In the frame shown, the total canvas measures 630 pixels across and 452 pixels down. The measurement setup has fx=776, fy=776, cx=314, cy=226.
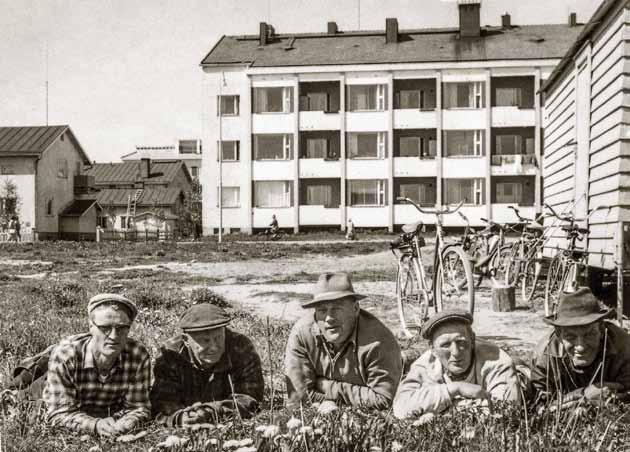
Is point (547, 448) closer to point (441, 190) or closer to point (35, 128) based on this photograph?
point (441, 190)

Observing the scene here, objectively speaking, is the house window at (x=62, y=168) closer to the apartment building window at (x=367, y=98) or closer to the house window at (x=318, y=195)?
the house window at (x=318, y=195)

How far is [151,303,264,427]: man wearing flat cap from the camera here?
15.8ft

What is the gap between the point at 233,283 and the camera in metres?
15.5

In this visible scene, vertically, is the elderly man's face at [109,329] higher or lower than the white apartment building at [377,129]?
lower

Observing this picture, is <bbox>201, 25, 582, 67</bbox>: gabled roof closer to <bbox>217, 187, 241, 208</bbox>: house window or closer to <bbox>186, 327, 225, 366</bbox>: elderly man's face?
<bbox>217, 187, 241, 208</bbox>: house window

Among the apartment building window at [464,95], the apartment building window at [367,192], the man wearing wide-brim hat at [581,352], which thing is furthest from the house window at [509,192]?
the man wearing wide-brim hat at [581,352]

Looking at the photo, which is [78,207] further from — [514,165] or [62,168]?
[514,165]

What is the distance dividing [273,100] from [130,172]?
31.3 m

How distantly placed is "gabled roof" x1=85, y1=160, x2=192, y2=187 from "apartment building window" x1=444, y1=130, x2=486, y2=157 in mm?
33052

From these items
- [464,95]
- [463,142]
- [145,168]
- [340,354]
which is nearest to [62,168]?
[145,168]

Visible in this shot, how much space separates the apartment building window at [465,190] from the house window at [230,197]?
12049 mm

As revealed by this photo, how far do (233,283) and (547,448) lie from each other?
12.5 m

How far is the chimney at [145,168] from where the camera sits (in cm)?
7181

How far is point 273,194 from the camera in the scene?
45.3 metres
